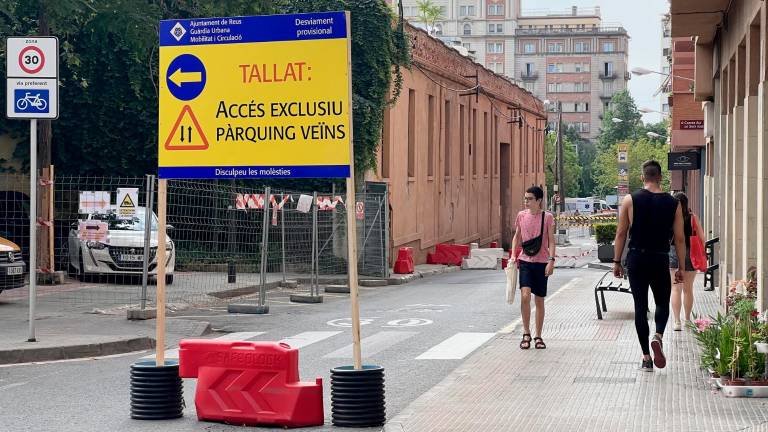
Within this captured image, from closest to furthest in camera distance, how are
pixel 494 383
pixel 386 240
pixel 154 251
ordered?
1. pixel 494 383
2. pixel 154 251
3. pixel 386 240

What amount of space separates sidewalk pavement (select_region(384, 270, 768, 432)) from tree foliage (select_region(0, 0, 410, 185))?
1406cm

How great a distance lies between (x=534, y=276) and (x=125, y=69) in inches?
803

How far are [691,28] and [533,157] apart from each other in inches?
2153

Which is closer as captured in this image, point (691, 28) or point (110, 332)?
point (110, 332)

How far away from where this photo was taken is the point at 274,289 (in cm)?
2672

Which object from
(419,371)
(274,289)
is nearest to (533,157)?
(274,289)

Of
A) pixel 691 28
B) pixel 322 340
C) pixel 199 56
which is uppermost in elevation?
pixel 691 28

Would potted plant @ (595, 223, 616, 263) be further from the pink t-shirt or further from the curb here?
the curb

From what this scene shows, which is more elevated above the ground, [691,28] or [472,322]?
[691,28]

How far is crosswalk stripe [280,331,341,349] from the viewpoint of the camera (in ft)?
52.3

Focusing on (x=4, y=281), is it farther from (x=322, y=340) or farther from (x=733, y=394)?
(x=733, y=394)

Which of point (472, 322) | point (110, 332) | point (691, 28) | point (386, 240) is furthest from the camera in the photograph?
point (386, 240)

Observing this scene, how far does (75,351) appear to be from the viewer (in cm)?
1445

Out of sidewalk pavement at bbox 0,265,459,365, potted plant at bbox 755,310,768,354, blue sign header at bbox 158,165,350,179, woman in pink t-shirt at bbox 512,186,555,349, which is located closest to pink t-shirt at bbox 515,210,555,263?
woman in pink t-shirt at bbox 512,186,555,349
